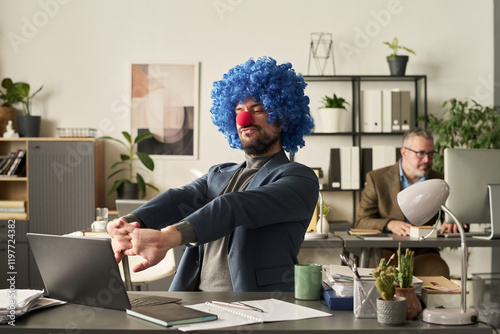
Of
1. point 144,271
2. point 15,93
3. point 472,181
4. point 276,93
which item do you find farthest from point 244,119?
point 15,93

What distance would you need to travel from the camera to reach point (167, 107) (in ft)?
19.7

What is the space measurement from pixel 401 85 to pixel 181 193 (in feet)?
14.0

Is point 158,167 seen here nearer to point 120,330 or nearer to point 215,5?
point 215,5

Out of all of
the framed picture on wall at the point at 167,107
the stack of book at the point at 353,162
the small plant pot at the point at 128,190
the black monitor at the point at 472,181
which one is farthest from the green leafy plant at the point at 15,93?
the black monitor at the point at 472,181

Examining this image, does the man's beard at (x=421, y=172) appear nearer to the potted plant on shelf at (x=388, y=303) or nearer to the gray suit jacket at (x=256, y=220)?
the gray suit jacket at (x=256, y=220)

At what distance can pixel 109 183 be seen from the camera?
237 inches

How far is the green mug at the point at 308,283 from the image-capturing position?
1.86 meters

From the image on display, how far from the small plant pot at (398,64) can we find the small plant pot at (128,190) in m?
2.56

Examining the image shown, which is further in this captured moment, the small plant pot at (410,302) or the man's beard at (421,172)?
the man's beard at (421,172)

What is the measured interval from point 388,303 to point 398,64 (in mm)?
4485

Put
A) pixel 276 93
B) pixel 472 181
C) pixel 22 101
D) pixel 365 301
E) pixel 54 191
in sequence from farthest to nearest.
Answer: pixel 22 101
pixel 54 191
pixel 472 181
pixel 276 93
pixel 365 301

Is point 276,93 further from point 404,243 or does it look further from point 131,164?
point 131,164

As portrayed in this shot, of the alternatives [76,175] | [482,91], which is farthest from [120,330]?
[482,91]

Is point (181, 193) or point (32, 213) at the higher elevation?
point (181, 193)
